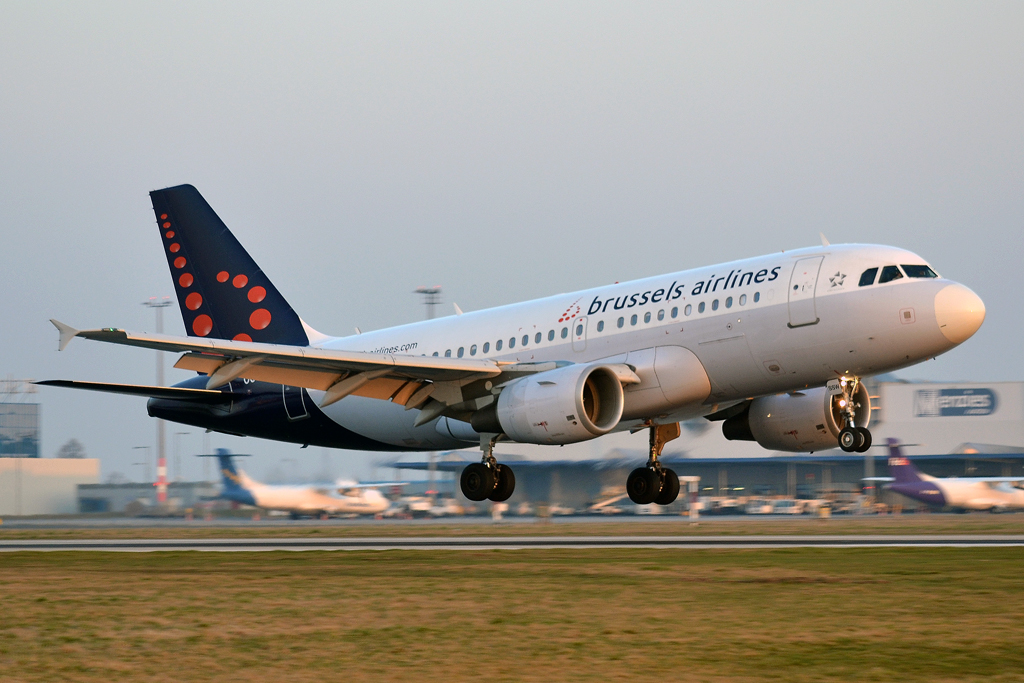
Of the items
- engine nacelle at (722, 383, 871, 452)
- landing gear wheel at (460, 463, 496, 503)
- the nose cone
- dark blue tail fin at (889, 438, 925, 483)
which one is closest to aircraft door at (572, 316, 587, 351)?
landing gear wheel at (460, 463, 496, 503)

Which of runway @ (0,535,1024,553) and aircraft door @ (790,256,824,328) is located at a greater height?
aircraft door @ (790,256,824,328)

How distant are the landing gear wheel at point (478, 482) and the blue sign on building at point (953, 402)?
8404 cm

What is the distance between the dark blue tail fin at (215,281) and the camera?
35.1m

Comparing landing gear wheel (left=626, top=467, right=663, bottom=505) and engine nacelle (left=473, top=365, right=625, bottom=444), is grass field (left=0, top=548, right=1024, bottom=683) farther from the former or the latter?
landing gear wheel (left=626, top=467, right=663, bottom=505)

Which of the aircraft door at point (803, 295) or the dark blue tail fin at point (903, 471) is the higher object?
the aircraft door at point (803, 295)

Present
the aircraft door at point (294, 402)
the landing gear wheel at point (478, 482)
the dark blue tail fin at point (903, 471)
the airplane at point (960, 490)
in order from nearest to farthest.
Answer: the landing gear wheel at point (478, 482)
the aircraft door at point (294, 402)
the airplane at point (960, 490)
the dark blue tail fin at point (903, 471)

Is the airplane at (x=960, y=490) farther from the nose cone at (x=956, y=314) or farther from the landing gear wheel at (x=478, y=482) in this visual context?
the landing gear wheel at (x=478, y=482)

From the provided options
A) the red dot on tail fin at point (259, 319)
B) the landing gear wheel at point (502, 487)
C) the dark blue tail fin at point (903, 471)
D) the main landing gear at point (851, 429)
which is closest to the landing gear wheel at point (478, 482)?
the landing gear wheel at point (502, 487)

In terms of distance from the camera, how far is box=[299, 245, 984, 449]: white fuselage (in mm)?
24688

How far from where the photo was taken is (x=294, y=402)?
3309 centimetres

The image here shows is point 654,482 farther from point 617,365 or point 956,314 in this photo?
point 956,314

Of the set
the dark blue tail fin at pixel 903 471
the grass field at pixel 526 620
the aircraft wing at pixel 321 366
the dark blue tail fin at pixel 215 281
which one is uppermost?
the dark blue tail fin at pixel 215 281

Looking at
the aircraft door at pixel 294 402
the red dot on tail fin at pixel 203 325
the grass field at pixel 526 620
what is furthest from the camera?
the red dot on tail fin at pixel 203 325

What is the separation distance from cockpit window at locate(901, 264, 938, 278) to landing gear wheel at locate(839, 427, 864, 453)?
3.73 metres
